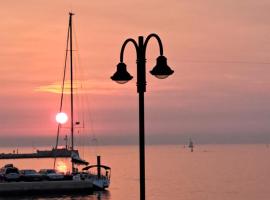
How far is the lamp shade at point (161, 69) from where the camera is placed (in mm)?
15227

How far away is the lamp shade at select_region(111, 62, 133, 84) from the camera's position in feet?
51.1

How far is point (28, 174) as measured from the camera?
80.4 metres

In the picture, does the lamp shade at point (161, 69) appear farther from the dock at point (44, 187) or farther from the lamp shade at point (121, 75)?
the dock at point (44, 187)

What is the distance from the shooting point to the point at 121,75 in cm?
1564

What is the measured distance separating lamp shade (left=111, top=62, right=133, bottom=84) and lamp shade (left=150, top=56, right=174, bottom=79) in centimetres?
68

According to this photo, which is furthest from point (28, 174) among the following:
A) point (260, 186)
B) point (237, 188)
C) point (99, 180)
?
point (260, 186)

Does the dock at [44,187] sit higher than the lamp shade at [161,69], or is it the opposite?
the dock at [44,187]

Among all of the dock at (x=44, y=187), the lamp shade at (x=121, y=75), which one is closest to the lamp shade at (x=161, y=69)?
the lamp shade at (x=121, y=75)

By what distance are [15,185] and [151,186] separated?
38982 mm

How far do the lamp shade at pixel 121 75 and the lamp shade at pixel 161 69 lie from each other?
676mm

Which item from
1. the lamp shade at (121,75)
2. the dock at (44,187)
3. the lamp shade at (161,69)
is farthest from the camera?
the dock at (44,187)

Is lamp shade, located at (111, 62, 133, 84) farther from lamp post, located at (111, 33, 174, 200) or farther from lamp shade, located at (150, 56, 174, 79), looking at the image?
lamp shade, located at (150, 56, 174, 79)

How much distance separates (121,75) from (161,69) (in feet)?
3.39

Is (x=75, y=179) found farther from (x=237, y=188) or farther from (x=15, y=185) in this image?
(x=237, y=188)
